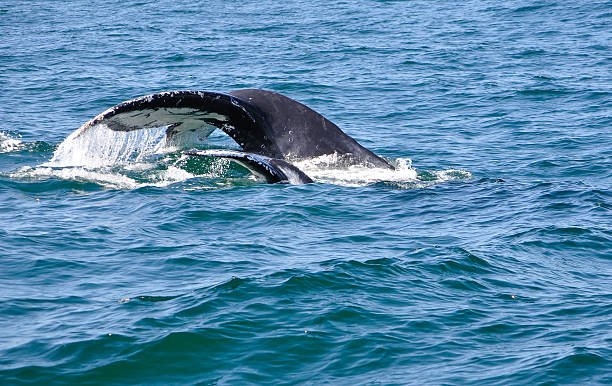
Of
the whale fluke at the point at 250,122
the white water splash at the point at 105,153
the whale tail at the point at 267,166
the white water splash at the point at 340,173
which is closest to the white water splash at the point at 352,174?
the white water splash at the point at 340,173

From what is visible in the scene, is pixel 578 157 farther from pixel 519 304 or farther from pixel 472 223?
pixel 519 304

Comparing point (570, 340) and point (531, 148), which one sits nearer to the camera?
point (570, 340)

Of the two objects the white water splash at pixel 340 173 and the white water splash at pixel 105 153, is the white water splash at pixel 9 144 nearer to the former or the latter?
the white water splash at pixel 105 153

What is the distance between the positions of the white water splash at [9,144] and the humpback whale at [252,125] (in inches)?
152

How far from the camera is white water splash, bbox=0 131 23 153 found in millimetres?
14403

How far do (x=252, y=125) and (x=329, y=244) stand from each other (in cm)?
216

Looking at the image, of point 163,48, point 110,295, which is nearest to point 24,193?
point 110,295

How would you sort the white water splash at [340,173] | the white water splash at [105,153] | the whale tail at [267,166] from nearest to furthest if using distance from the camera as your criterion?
the whale tail at [267,166]
the white water splash at [340,173]
the white water splash at [105,153]

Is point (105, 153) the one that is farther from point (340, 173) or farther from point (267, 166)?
point (340, 173)

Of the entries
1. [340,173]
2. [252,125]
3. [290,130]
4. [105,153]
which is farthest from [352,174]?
[105,153]

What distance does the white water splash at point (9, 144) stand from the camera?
14.4m

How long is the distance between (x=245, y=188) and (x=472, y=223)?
10.8 feet

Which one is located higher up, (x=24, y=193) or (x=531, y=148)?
(x=24, y=193)

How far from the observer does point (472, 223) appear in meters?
11.0
